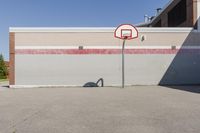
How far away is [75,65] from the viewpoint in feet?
66.0

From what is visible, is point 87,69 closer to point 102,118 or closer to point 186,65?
point 186,65

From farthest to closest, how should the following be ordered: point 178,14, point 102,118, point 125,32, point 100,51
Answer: point 178,14 < point 100,51 < point 125,32 < point 102,118

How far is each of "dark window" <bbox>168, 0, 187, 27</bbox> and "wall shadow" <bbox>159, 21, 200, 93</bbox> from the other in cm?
396

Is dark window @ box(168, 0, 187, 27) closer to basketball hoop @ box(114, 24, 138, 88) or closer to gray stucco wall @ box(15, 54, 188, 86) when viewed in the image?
gray stucco wall @ box(15, 54, 188, 86)

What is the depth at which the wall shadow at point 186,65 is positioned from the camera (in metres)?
20.4

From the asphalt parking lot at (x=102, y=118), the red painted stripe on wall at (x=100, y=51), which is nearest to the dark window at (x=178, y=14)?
the red painted stripe on wall at (x=100, y=51)

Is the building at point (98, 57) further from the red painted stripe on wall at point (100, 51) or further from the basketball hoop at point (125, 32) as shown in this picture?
the basketball hoop at point (125, 32)

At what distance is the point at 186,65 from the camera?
67.2 ft

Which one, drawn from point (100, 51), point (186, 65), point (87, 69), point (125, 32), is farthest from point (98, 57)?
point (186, 65)

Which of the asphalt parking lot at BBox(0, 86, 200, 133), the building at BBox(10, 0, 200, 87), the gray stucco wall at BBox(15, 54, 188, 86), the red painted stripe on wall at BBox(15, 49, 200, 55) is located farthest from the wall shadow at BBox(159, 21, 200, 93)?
the asphalt parking lot at BBox(0, 86, 200, 133)

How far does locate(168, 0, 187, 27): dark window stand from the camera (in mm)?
23891

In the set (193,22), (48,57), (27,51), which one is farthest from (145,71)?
(27,51)

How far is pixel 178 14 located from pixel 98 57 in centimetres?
967

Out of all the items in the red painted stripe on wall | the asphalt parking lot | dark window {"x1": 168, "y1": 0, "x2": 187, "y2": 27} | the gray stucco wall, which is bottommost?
the asphalt parking lot
